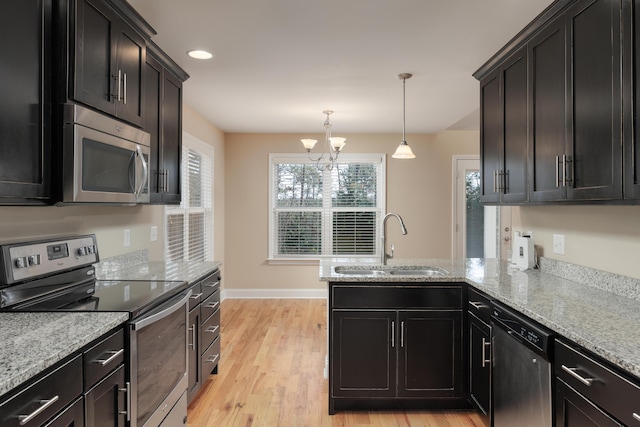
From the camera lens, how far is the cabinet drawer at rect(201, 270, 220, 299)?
2.79 meters

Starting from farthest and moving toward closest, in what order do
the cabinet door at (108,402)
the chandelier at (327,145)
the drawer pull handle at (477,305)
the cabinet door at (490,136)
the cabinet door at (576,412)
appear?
the chandelier at (327,145) < the cabinet door at (490,136) < the drawer pull handle at (477,305) < the cabinet door at (108,402) < the cabinet door at (576,412)

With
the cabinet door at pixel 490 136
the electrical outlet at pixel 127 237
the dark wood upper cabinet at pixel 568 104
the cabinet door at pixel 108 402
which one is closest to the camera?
the cabinet door at pixel 108 402

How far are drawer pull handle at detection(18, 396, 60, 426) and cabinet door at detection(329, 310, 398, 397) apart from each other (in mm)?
1653

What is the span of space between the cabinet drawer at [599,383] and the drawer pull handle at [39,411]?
5.60ft

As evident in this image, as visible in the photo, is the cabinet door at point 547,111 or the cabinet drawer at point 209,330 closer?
the cabinet door at point 547,111

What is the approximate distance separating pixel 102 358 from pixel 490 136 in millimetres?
2705

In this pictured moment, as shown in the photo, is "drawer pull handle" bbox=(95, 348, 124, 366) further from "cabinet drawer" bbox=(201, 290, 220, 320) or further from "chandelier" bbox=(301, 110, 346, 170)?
"chandelier" bbox=(301, 110, 346, 170)

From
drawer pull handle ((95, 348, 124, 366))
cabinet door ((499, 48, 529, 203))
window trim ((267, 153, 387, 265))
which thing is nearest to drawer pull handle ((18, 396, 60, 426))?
drawer pull handle ((95, 348, 124, 366))

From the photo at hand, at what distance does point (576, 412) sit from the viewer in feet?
4.77

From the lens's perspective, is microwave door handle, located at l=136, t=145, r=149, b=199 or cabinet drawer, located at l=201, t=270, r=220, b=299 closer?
microwave door handle, located at l=136, t=145, r=149, b=199

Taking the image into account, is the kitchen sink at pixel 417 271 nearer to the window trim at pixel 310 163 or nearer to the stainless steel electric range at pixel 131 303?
the stainless steel electric range at pixel 131 303

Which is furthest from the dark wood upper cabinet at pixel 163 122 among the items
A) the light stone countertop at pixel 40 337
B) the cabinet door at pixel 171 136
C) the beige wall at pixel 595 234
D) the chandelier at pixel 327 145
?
the beige wall at pixel 595 234

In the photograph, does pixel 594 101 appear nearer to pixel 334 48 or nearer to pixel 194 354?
pixel 334 48

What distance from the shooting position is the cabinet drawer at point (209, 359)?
2.81 metres
